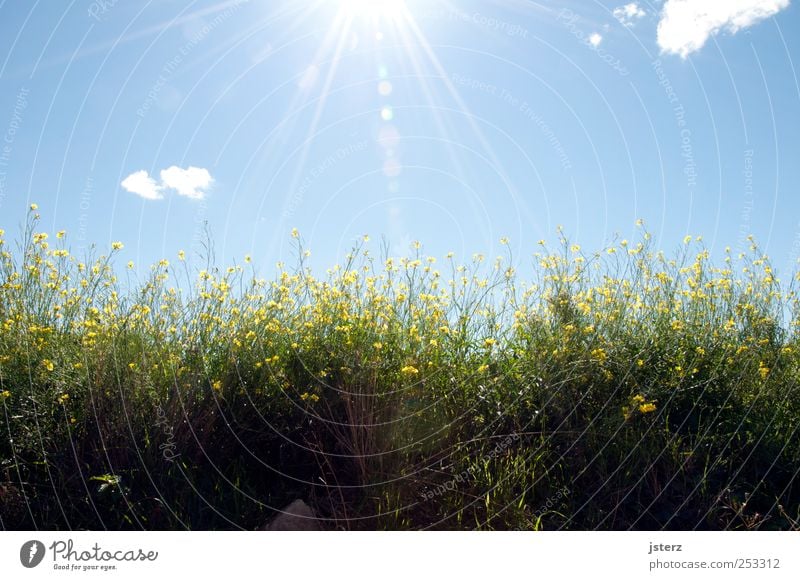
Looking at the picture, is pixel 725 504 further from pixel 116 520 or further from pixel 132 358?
pixel 132 358

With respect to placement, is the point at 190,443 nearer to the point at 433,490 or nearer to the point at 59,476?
the point at 59,476

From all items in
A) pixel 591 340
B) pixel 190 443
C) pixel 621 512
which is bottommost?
pixel 621 512

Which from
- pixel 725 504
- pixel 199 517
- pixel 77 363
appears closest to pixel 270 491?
pixel 199 517

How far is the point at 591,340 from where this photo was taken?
554cm

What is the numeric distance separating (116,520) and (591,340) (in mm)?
3837

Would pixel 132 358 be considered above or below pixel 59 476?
above

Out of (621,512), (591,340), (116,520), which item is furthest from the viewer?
(591,340)

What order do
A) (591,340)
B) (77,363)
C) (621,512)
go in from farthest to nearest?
(591,340)
(77,363)
(621,512)

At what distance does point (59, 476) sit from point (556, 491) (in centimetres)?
352

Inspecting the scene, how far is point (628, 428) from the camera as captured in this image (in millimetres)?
5031

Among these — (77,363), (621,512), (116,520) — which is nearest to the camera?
(116,520)

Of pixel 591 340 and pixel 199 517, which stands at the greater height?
pixel 591 340

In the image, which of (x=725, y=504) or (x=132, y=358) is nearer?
(x=725, y=504)

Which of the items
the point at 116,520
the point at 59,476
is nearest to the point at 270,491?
the point at 116,520
